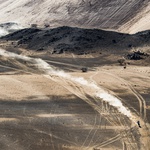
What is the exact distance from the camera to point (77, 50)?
3922 cm

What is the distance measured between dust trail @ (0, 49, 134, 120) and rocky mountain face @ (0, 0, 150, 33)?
1786 cm

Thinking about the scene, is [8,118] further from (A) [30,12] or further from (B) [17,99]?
(A) [30,12]

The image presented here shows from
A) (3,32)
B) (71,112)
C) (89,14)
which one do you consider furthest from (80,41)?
(71,112)

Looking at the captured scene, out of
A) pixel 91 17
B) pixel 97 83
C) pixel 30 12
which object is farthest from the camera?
pixel 30 12

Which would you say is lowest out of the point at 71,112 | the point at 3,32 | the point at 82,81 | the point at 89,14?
the point at 71,112

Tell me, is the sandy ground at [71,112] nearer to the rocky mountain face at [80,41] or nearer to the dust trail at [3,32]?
the rocky mountain face at [80,41]

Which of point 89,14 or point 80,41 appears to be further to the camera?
point 89,14

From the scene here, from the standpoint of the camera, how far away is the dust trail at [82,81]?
2340 centimetres

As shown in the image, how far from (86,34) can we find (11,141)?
1013 inches

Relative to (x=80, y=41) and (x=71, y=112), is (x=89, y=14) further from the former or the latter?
(x=71, y=112)

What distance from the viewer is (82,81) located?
28.9 m

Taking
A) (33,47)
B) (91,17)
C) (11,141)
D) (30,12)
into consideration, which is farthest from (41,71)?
(30,12)

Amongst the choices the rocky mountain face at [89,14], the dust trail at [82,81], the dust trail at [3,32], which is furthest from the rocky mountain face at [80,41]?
the dust trail at [3,32]

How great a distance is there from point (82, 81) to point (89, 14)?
28.1m
